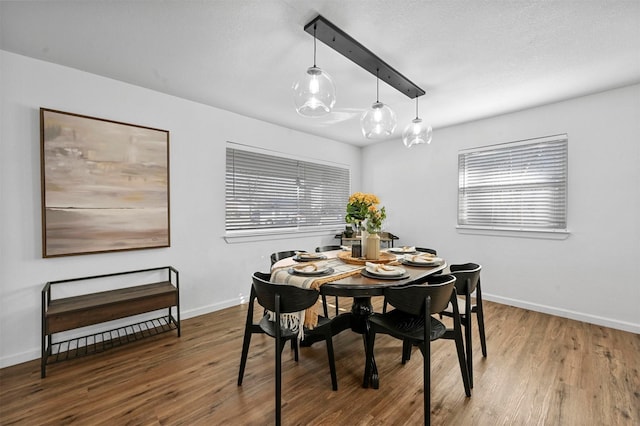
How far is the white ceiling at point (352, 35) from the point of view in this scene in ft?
5.85

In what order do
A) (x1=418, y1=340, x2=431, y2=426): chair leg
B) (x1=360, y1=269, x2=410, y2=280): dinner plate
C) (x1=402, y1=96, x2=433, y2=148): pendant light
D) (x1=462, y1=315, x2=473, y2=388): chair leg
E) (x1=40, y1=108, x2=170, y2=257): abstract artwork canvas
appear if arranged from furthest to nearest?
(x1=402, y1=96, x2=433, y2=148): pendant light → (x1=40, y1=108, x2=170, y2=257): abstract artwork canvas → (x1=462, y1=315, x2=473, y2=388): chair leg → (x1=360, y1=269, x2=410, y2=280): dinner plate → (x1=418, y1=340, x2=431, y2=426): chair leg

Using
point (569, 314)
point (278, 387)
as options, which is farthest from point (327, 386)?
point (569, 314)

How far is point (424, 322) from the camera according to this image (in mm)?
1825

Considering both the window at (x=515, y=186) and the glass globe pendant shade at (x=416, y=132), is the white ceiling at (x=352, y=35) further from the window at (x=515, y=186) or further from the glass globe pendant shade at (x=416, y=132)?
the window at (x=515, y=186)

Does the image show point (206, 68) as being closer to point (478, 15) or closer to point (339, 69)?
point (339, 69)

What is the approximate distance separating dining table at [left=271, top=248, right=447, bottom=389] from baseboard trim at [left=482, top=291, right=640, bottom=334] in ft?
6.62

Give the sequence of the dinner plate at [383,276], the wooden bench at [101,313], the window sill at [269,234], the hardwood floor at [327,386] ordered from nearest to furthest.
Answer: the hardwood floor at [327,386] < the dinner plate at [383,276] < the wooden bench at [101,313] < the window sill at [269,234]

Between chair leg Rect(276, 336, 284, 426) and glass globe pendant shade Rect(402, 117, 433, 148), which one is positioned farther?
glass globe pendant shade Rect(402, 117, 433, 148)

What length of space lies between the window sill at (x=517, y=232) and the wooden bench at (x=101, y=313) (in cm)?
383

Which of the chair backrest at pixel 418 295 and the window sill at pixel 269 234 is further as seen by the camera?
the window sill at pixel 269 234

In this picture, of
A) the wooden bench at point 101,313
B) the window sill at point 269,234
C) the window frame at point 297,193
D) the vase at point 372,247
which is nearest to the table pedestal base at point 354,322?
the vase at point 372,247

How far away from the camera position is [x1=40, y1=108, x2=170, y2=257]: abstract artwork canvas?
241 cm

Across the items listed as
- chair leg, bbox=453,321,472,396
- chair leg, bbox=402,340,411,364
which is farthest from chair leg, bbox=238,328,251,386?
chair leg, bbox=453,321,472,396

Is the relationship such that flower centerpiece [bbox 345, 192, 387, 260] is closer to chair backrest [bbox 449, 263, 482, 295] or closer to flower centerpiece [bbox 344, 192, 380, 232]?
flower centerpiece [bbox 344, 192, 380, 232]
